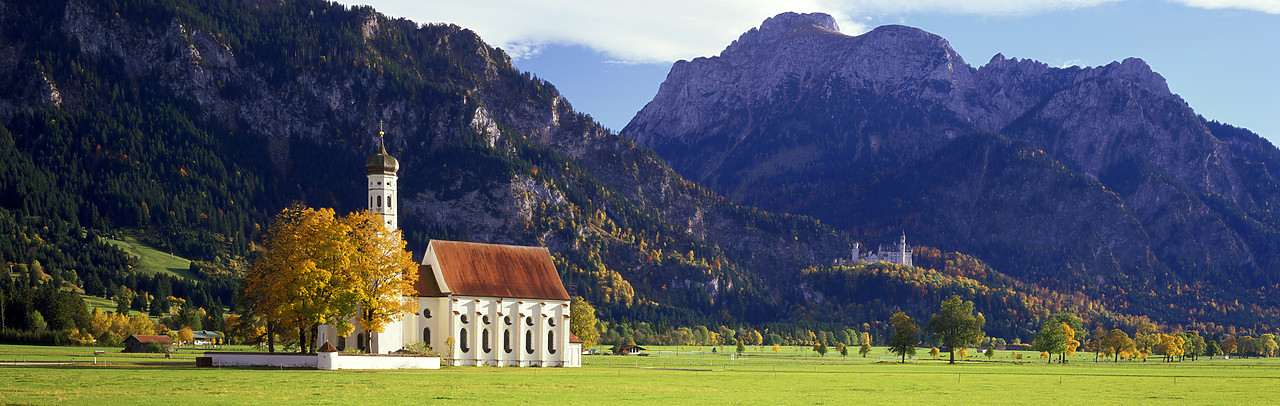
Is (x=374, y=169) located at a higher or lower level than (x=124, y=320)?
higher

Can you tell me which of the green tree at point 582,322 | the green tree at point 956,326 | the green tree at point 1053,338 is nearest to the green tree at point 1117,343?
the green tree at point 1053,338

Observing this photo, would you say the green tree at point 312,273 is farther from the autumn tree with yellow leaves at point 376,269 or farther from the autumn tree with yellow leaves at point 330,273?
the autumn tree with yellow leaves at point 376,269

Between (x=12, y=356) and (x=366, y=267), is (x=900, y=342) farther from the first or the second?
(x=12, y=356)

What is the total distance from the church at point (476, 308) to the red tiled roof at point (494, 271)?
95 mm

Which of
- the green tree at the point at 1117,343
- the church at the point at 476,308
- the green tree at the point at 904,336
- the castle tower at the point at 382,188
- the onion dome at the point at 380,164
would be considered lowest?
the green tree at the point at 1117,343

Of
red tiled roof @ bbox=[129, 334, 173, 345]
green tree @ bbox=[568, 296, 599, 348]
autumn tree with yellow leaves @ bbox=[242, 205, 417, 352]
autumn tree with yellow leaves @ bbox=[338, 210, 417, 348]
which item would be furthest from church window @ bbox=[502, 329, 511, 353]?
red tiled roof @ bbox=[129, 334, 173, 345]


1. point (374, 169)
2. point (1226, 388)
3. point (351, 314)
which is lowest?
point (1226, 388)

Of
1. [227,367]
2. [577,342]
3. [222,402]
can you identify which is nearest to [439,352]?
[577,342]

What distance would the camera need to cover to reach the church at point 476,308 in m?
112

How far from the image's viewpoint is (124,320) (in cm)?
17300

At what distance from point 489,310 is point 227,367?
31.6 meters

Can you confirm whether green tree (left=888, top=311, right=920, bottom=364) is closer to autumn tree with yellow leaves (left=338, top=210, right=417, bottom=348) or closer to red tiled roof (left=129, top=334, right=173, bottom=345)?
autumn tree with yellow leaves (left=338, top=210, right=417, bottom=348)

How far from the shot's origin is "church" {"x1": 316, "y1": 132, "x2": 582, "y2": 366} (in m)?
112

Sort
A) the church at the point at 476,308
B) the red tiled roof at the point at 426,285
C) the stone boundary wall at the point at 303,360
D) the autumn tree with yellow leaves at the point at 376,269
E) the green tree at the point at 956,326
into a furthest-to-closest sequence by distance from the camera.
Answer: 1. the green tree at the point at 956,326
2. the red tiled roof at the point at 426,285
3. the church at the point at 476,308
4. the autumn tree with yellow leaves at the point at 376,269
5. the stone boundary wall at the point at 303,360
